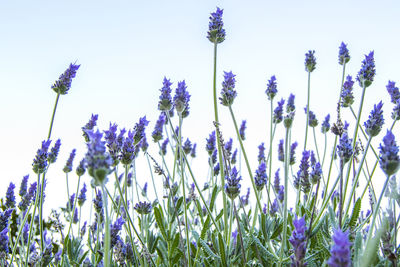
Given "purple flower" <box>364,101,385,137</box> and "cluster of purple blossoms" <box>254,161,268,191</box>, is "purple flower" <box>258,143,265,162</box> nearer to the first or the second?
"cluster of purple blossoms" <box>254,161,268,191</box>

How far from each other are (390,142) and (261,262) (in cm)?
104

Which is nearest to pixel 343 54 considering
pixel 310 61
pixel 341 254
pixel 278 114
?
pixel 310 61

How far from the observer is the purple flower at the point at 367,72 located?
7.43ft

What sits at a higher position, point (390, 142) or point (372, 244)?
point (390, 142)

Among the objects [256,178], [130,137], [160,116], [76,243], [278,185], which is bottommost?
[76,243]

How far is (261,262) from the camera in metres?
2.04

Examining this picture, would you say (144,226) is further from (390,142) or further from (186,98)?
(390,142)

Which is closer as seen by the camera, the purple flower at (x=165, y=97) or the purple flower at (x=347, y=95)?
the purple flower at (x=165, y=97)

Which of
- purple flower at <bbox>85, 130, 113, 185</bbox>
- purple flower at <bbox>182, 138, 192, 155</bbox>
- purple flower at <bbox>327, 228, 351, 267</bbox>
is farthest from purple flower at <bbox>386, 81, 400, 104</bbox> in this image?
purple flower at <bbox>85, 130, 113, 185</bbox>

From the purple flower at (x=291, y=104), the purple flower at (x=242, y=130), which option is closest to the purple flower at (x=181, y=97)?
the purple flower at (x=291, y=104)

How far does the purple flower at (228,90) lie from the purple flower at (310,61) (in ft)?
3.37

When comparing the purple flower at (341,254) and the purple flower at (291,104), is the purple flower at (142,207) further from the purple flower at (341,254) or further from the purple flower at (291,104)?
the purple flower at (341,254)

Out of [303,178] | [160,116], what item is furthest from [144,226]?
[160,116]

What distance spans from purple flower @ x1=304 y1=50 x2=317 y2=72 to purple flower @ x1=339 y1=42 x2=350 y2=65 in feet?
0.68
